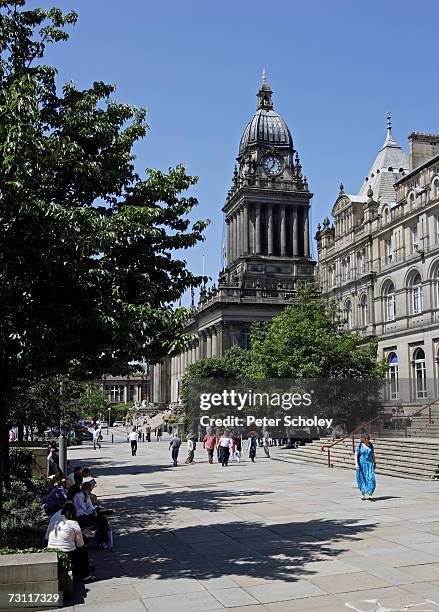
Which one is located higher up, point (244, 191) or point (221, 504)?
point (244, 191)

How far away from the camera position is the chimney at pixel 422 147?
165 ft

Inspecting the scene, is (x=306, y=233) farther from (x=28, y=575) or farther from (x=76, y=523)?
(x=28, y=575)

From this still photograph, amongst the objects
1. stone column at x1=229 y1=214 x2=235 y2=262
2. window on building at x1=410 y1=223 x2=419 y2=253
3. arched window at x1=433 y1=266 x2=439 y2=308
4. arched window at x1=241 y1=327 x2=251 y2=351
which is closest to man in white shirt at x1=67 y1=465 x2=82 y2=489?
arched window at x1=433 y1=266 x2=439 y2=308

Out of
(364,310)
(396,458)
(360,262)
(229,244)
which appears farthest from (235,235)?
(396,458)

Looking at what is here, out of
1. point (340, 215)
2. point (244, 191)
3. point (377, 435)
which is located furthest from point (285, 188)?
point (377, 435)

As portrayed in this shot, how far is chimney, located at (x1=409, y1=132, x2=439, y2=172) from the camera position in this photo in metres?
50.3

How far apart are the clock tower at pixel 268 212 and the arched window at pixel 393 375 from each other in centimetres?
4846

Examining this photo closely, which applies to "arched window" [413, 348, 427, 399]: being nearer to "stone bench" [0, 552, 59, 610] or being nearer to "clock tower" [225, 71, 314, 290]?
"stone bench" [0, 552, 59, 610]

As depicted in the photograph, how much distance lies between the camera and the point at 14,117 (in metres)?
10.0

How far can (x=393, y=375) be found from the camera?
47.2m

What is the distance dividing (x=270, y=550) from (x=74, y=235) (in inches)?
255

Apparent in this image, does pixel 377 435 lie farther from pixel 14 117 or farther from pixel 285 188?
pixel 285 188

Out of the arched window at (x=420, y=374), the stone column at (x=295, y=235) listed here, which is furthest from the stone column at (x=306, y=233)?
the arched window at (x=420, y=374)

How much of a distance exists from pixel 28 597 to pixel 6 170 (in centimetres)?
603
